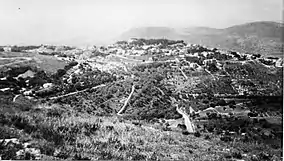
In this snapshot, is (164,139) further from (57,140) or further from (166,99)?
(166,99)

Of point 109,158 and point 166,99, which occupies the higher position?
point 109,158

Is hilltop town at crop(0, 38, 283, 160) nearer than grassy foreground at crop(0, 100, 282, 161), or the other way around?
grassy foreground at crop(0, 100, 282, 161)

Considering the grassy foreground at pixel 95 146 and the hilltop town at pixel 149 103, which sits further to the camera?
the hilltop town at pixel 149 103

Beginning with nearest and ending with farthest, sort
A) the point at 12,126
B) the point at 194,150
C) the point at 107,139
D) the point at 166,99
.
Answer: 1. the point at 12,126
2. the point at 107,139
3. the point at 194,150
4. the point at 166,99

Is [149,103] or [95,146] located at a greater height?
[95,146]

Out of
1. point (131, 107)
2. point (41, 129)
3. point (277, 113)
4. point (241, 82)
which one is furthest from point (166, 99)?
point (41, 129)

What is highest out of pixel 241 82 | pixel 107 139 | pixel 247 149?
pixel 107 139

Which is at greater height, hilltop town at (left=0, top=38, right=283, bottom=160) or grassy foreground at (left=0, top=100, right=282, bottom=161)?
grassy foreground at (left=0, top=100, right=282, bottom=161)

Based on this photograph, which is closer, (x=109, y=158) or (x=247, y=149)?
(x=109, y=158)

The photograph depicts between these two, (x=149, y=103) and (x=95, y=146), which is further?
(x=149, y=103)

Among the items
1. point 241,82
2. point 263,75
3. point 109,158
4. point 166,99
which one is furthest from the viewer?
point 263,75

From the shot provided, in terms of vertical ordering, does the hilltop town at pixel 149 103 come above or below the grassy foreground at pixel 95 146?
below
